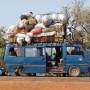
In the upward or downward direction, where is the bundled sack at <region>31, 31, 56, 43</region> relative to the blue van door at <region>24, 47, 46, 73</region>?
upward

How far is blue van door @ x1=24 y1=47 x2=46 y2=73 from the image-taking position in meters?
22.8

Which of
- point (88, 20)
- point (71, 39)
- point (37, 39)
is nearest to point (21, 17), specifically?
point (37, 39)

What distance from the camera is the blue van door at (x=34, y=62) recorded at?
2275cm

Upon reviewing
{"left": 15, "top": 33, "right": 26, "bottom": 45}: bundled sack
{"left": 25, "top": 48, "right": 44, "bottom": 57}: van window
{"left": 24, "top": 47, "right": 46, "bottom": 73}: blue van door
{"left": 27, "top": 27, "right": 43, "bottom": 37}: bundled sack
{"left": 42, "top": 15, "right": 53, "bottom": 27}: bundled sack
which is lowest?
{"left": 24, "top": 47, "right": 46, "bottom": 73}: blue van door

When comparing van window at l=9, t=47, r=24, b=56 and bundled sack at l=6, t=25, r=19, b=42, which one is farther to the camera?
van window at l=9, t=47, r=24, b=56

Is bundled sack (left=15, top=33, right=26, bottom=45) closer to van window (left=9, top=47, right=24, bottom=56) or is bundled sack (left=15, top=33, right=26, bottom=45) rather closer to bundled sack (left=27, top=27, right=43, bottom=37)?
bundled sack (left=27, top=27, right=43, bottom=37)

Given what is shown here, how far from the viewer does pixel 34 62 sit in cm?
2280

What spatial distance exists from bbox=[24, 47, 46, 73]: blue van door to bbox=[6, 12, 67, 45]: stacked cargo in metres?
0.81

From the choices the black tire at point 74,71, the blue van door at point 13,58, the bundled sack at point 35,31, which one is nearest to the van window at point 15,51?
the blue van door at point 13,58

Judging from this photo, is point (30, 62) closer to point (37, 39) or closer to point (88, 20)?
point (37, 39)

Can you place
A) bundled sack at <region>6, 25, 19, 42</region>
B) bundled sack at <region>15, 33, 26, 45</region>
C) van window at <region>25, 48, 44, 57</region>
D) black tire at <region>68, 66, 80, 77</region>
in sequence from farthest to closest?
van window at <region>25, 48, 44, 57</region>, black tire at <region>68, 66, 80, 77</region>, bundled sack at <region>6, 25, 19, 42</region>, bundled sack at <region>15, 33, 26, 45</region>

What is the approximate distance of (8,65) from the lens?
2300cm

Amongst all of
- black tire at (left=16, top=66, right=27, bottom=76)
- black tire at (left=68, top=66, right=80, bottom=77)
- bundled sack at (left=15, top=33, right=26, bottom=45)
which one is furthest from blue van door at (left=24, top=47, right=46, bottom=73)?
black tire at (left=68, top=66, right=80, bottom=77)

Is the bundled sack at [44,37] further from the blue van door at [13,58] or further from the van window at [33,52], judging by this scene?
the blue van door at [13,58]
